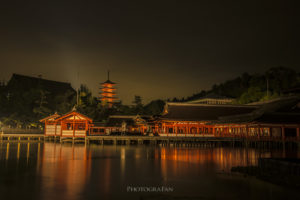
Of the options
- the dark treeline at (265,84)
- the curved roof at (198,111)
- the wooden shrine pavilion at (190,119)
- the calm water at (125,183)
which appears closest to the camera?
the calm water at (125,183)

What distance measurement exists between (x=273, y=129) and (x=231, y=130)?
5.59 metres

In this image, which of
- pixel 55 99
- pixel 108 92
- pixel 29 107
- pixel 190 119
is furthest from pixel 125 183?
pixel 108 92

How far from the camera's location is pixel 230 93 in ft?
274

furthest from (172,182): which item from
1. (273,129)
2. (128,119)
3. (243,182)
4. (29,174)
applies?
(128,119)

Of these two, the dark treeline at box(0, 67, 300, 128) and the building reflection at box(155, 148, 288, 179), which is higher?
the dark treeline at box(0, 67, 300, 128)

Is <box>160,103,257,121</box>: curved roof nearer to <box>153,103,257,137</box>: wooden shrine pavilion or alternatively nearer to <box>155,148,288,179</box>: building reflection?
<box>153,103,257,137</box>: wooden shrine pavilion

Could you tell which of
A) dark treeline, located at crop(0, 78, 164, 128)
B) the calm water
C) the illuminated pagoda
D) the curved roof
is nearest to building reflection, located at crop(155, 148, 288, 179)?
the calm water

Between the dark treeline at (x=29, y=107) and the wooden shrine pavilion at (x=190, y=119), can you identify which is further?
the dark treeline at (x=29, y=107)

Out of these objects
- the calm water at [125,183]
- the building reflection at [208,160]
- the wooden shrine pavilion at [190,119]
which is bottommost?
the calm water at [125,183]

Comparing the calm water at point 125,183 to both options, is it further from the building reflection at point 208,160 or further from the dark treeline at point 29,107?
the dark treeline at point 29,107

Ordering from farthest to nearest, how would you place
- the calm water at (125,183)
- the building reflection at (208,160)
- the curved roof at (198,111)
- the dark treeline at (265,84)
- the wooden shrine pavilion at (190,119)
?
the dark treeline at (265,84) → the curved roof at (198,111) → the wooden shrine pavilion at (190,119) → the building reflection at (208,160) → the calm water at (125,183)

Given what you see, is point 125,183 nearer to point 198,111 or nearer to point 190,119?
point 190,119

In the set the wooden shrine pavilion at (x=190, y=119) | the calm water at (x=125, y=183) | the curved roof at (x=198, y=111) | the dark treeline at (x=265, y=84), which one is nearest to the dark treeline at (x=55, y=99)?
the dark treeline at (x=265, y=84)

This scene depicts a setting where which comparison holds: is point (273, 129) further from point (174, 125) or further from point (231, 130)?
point (174, 125)
